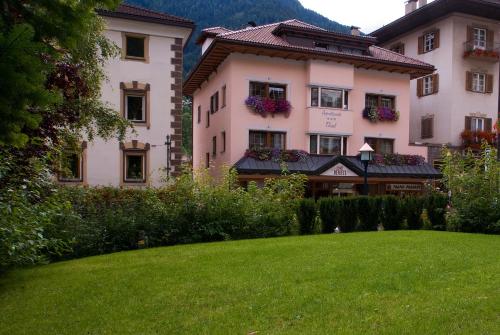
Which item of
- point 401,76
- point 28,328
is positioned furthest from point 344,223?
point 401,76

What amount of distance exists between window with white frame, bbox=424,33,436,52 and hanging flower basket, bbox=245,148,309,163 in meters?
13.3

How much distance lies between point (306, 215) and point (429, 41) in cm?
2214

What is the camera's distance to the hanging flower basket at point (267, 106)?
24.5m

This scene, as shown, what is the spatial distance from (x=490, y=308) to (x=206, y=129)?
2612 centimetres

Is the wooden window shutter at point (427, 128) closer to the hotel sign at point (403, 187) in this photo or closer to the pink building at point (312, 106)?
the pink building at point (312, 106)

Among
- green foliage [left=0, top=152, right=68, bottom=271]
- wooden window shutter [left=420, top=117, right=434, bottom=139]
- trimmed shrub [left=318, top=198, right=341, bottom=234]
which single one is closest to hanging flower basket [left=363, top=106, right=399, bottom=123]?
wooden window shutter [left=420, top=117, right=434, bottom=139]

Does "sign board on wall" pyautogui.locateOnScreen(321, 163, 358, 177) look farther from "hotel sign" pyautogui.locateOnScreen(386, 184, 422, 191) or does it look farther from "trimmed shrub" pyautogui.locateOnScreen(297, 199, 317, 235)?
"trimmed shrub" pyautogui.locateOnScreen(297, 199, 317, 235)

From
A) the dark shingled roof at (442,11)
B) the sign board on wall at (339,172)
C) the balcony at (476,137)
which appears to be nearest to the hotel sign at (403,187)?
the sign board on wall at (339,172)

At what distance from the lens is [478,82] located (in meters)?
30.7

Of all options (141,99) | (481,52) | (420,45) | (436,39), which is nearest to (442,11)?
(436,39)

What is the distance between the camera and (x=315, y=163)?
24672 millimetres

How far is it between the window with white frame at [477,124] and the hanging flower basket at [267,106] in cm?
1291

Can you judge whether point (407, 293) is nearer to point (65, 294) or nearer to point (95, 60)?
point (65, 294)

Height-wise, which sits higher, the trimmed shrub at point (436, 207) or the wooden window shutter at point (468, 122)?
the wooden window shutter at point (468, 122)
